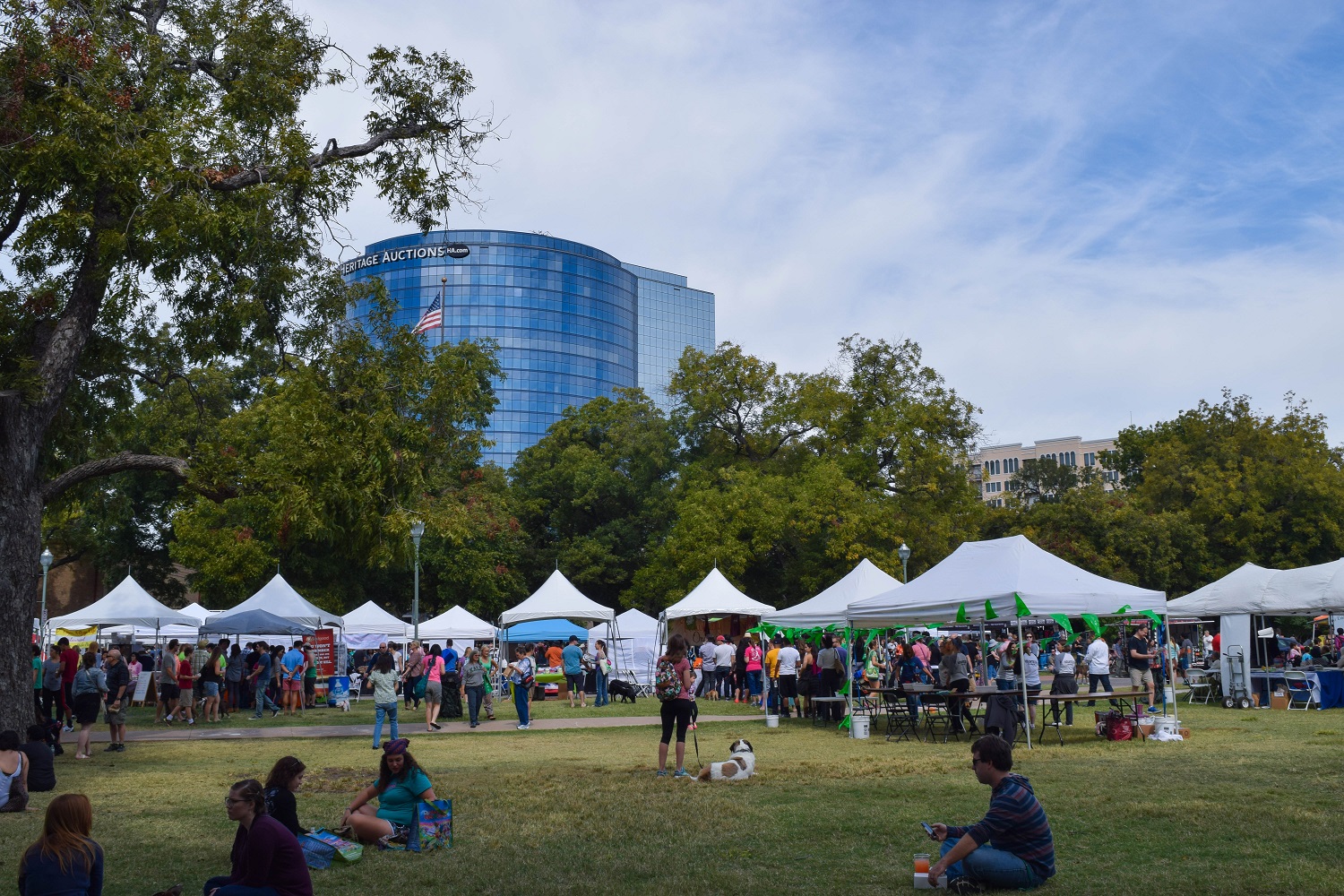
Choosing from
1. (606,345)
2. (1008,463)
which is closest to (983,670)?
(606,345)

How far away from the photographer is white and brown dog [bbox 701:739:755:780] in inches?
461

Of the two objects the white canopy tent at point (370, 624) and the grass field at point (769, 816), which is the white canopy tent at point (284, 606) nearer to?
the white canopy tent at point (370, 624)

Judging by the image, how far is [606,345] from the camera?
356ft

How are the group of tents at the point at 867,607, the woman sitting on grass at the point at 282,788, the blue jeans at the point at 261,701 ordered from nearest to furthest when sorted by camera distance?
1. the woman sitting on grass at the point at 282,788
2. the group of tents at the point at 867,607
3. the blue jeans at the point at 261,701

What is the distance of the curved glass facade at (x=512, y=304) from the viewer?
10062 cm

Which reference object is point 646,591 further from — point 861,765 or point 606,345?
point 606,345

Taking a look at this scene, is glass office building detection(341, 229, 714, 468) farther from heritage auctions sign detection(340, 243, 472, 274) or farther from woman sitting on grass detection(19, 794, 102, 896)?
woman sitting on grass detection(19, 794, 102, 896)

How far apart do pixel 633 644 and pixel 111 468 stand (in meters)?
20.5

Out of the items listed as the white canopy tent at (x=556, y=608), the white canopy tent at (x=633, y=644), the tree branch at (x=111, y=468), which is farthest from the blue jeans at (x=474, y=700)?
the white canopy tent at (x=633, y=644)

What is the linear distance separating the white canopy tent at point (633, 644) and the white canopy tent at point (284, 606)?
320 inches

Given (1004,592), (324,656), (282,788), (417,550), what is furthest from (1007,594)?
(324,656)

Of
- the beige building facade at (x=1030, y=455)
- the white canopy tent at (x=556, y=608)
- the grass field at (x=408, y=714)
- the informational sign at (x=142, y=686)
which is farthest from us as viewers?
the beige building facade at (x=1030, y=455)

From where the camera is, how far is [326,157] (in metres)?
15.5

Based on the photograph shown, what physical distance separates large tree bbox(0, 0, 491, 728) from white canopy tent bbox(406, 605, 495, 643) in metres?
17.4
